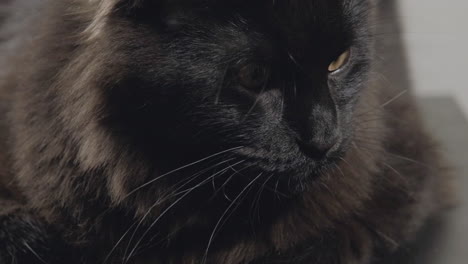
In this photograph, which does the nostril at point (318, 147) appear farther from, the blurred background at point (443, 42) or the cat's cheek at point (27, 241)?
the blurred background at point (443, 42)

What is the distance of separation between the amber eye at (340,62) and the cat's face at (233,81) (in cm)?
1

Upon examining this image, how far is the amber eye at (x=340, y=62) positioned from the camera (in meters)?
1.23

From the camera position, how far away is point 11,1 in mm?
1741

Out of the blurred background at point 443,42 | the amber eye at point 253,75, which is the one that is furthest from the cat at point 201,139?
the blurred background at point 443,42

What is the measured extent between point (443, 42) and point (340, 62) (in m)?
1.43

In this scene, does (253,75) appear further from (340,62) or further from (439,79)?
(439,79)

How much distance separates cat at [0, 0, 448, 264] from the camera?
112 centimetres

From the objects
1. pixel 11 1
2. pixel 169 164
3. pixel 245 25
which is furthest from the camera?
pixel 11 1

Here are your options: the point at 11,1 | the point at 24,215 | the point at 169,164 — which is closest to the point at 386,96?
the point at 169,164

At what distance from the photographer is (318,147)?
3.84ft

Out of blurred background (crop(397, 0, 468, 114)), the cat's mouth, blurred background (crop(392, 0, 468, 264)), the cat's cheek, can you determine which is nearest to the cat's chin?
the cat's mouth

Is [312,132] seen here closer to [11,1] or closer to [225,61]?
[225,61]

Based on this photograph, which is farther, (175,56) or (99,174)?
(99,174)

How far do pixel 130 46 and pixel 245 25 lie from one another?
0.67ft
